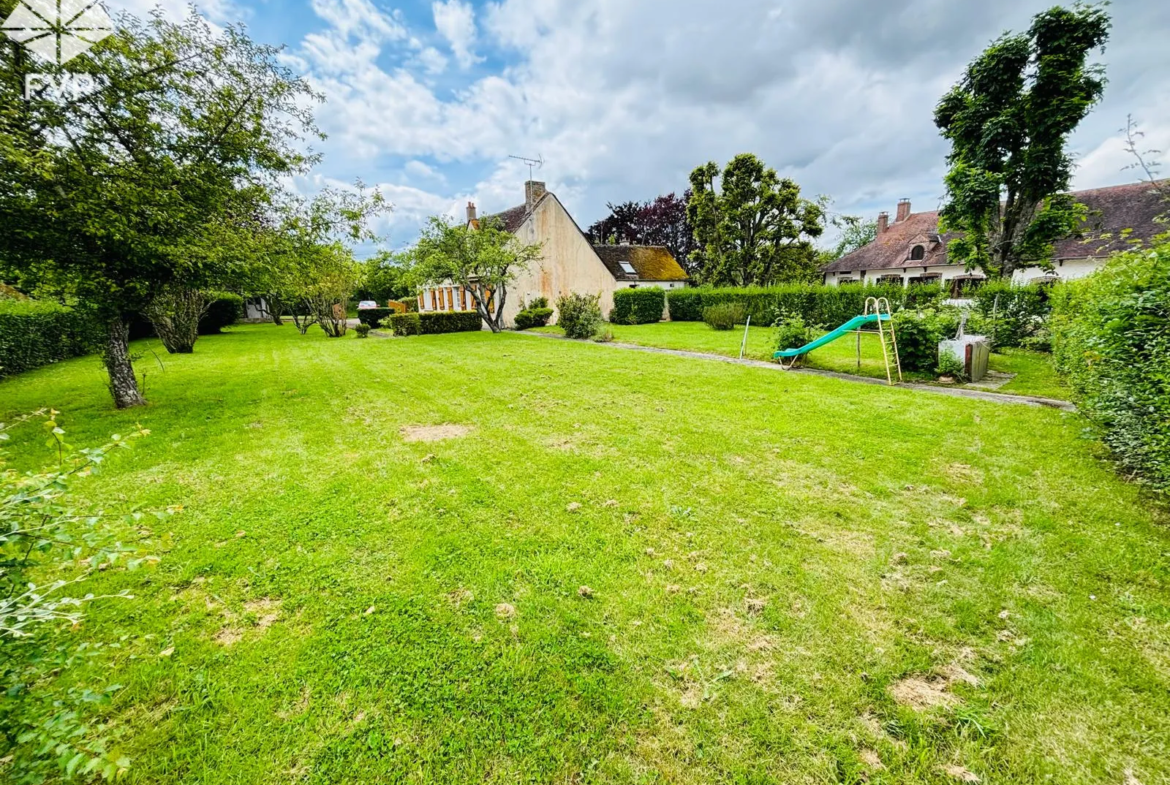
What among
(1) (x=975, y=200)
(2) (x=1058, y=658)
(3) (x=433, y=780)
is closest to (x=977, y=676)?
(2) (x=1058, y=658)

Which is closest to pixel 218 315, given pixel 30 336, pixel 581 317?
pixel 30 336

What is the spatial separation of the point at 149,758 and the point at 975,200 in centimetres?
1910

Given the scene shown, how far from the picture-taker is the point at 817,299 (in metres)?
18.1

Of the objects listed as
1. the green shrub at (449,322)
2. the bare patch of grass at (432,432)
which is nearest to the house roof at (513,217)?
the green shrub at (449,322)

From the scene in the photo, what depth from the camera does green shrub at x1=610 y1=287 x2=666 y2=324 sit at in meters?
23.4

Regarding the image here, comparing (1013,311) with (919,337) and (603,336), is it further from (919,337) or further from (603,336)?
(603,336)

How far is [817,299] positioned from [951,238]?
18.1m

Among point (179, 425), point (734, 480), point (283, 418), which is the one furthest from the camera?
point (283, 418)

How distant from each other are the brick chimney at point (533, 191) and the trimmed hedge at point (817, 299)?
1085cm

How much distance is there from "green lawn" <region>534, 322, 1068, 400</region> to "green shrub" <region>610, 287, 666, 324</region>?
3960 mm

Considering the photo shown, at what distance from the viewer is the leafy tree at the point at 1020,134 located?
1170 centimetres

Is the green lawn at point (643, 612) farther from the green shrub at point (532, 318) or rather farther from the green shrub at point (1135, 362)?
the green shrub at point (532, 318)

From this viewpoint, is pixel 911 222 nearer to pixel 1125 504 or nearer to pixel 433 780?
pixel 1125 504

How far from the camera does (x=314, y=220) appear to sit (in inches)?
328
